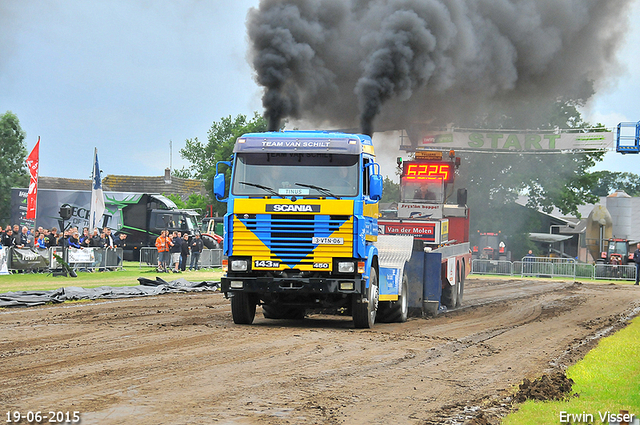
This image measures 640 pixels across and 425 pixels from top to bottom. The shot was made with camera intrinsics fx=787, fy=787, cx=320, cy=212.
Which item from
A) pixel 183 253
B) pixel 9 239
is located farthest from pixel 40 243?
pixel 183 253

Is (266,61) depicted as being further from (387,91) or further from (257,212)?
(257,212)

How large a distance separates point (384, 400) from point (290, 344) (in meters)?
3.88

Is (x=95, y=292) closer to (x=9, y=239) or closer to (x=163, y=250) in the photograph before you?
(x=9, y=239)

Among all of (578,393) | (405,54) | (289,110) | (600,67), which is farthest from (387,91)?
(578,393)

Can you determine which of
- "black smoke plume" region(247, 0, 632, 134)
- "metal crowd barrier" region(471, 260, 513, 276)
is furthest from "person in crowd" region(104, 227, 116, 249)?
"metal crowd barrier" region(471, 260, 513, 276)

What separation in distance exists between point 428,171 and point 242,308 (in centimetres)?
1250

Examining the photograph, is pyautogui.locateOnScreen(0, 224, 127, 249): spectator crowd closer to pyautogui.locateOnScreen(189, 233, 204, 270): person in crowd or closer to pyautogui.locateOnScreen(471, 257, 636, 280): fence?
pyautogui.locateOnScreen(189, 233, 204, 270): person in crowd

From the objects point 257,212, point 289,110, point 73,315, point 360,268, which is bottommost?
point 73,315

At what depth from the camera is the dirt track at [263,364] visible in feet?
21.9

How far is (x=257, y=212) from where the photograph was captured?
41.8ft

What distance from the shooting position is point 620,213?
7225 cm

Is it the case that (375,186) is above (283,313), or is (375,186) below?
above

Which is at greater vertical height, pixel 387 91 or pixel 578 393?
pixel 387 91

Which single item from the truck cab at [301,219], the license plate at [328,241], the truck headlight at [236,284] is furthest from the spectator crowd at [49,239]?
the license plate at [328,241]
